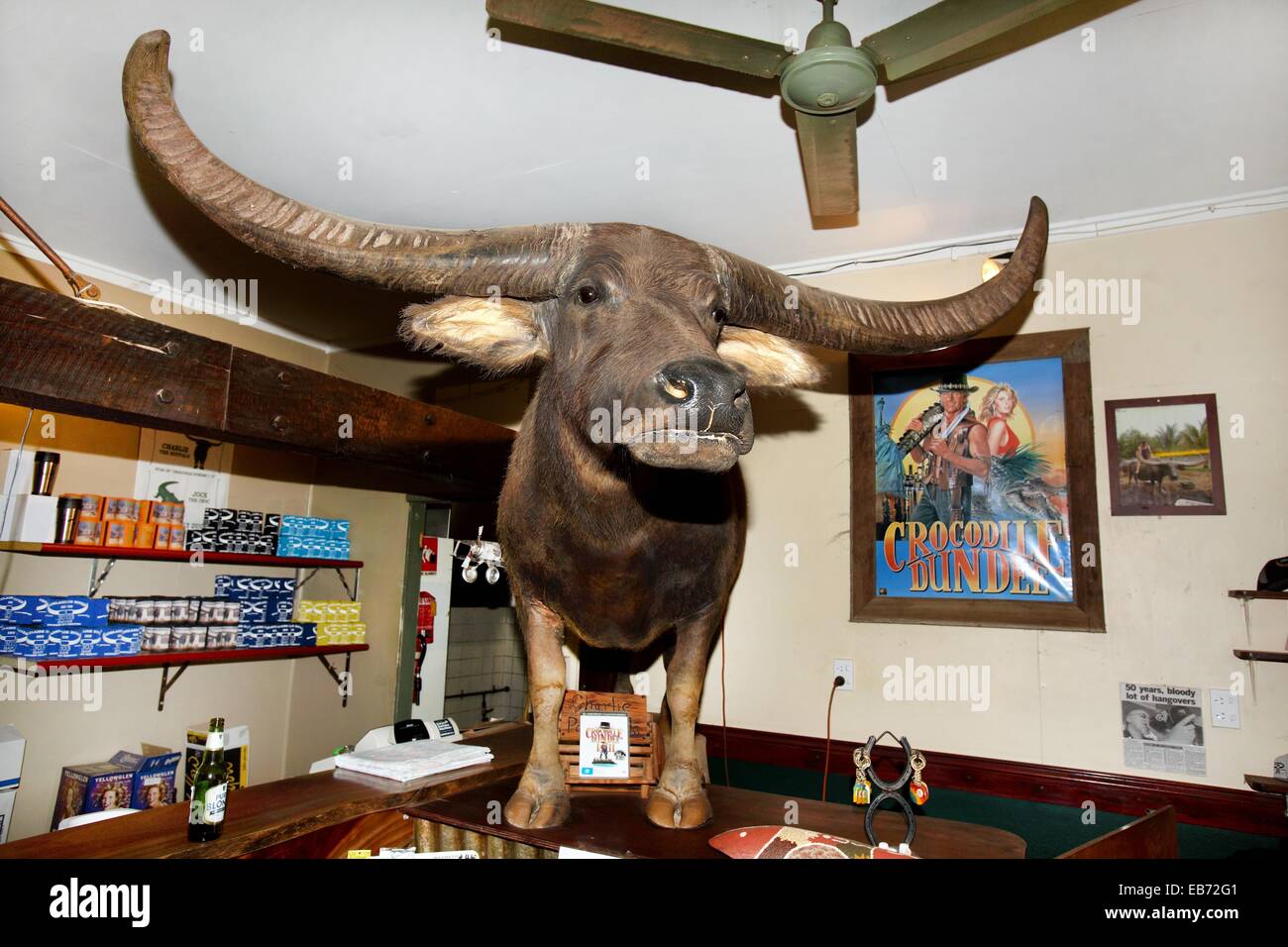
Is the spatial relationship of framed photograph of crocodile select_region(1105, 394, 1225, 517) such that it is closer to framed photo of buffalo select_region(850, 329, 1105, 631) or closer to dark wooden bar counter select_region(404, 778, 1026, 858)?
framed photo of buffalo select_region(850, 329, 1105, 631)

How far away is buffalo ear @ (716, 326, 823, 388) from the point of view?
182 cm

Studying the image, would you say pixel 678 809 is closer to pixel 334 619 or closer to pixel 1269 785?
pixel 1269 785

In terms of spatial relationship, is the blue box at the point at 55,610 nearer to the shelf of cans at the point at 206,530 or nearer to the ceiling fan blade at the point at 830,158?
the shelf of cans at the point at 206,530

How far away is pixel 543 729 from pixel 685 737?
35 centimetres

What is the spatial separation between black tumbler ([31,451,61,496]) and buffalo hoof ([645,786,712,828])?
3134 millimetres

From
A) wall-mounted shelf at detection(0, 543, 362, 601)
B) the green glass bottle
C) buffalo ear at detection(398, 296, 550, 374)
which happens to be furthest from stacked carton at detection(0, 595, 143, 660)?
buffalo ear at detection(398, 296, 550, 374)

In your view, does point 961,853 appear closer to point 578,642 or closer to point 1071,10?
point 578,642

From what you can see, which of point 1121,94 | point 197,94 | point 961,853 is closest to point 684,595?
point 961,853

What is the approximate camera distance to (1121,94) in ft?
6.79

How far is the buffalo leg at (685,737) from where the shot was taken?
1.70 meters

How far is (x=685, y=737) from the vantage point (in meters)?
1.80

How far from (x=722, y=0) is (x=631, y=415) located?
4.20ft

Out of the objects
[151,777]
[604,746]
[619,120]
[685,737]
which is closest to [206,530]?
[151,777]

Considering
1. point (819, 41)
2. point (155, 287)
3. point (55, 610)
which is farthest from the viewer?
point (155, 287)
